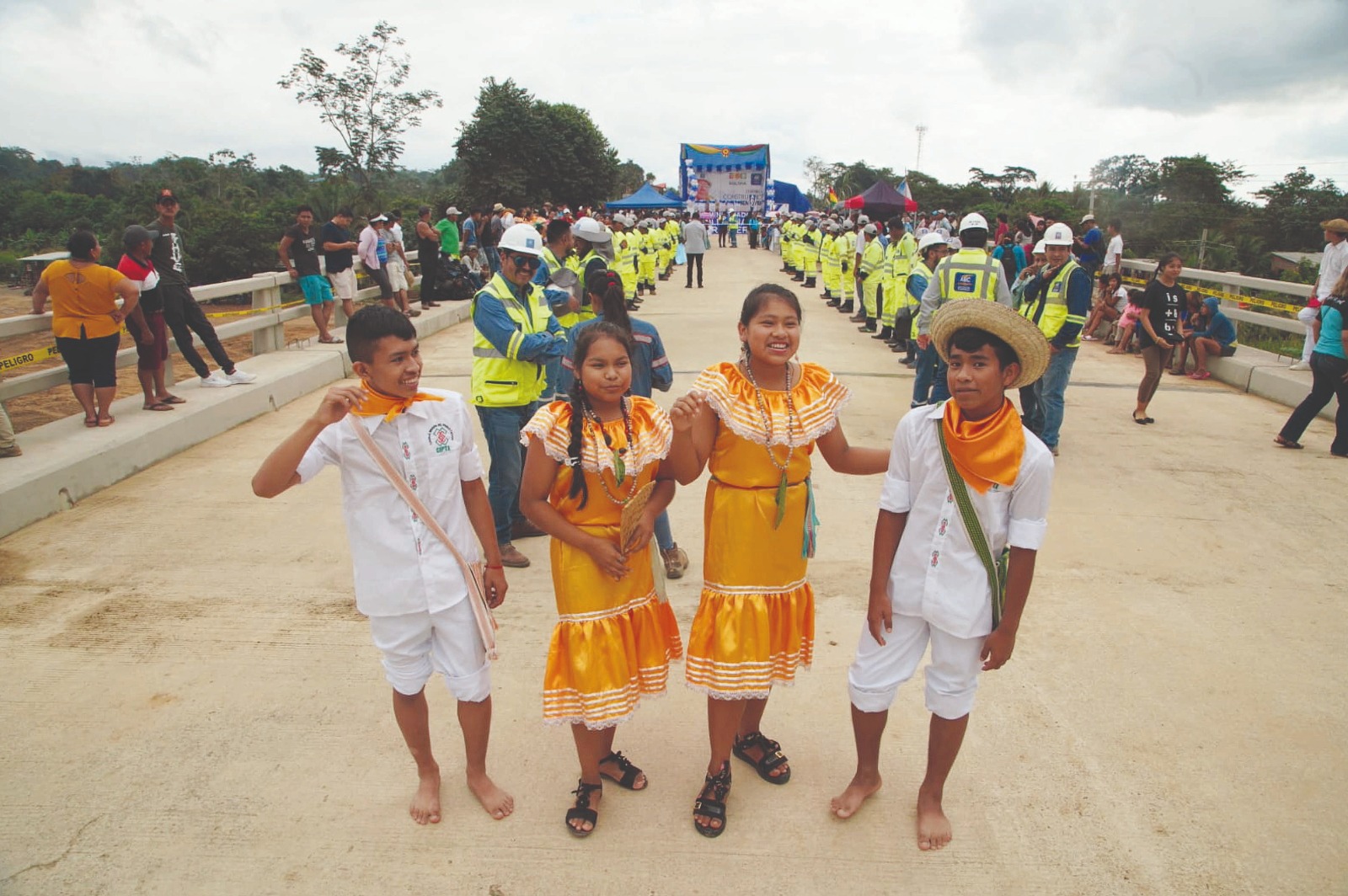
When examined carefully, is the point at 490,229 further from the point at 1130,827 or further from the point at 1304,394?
the point at 1130,827

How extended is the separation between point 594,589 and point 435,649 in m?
0.56

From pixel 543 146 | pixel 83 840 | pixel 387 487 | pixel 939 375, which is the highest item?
pixel 543 146

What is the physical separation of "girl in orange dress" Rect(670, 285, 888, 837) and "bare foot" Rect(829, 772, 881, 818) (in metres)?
0.38

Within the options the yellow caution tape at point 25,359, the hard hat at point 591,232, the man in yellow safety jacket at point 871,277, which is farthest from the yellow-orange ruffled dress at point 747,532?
the man in yellow safety jacket at point 871,277

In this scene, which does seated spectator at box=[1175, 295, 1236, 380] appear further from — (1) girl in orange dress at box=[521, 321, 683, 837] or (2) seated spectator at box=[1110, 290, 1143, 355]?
(1) girl in orange dress at box=[521, 321, 683, 837]

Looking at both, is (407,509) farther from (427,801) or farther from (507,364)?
(507,364)

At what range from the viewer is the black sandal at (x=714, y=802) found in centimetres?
258

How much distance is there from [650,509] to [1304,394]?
778cm

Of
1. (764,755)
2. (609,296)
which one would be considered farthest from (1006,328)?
(609,296)

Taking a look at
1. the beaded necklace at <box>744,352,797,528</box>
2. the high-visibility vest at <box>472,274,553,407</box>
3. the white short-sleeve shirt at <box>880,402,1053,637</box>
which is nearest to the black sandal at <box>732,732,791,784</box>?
the white short-sleeve shirt at <box>880,402,1053,637</box>

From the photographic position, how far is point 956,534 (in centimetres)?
231

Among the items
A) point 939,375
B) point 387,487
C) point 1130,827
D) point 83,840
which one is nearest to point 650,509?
point 387,487

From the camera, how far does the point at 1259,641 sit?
375 centimetres

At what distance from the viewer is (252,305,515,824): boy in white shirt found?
2305 mm
